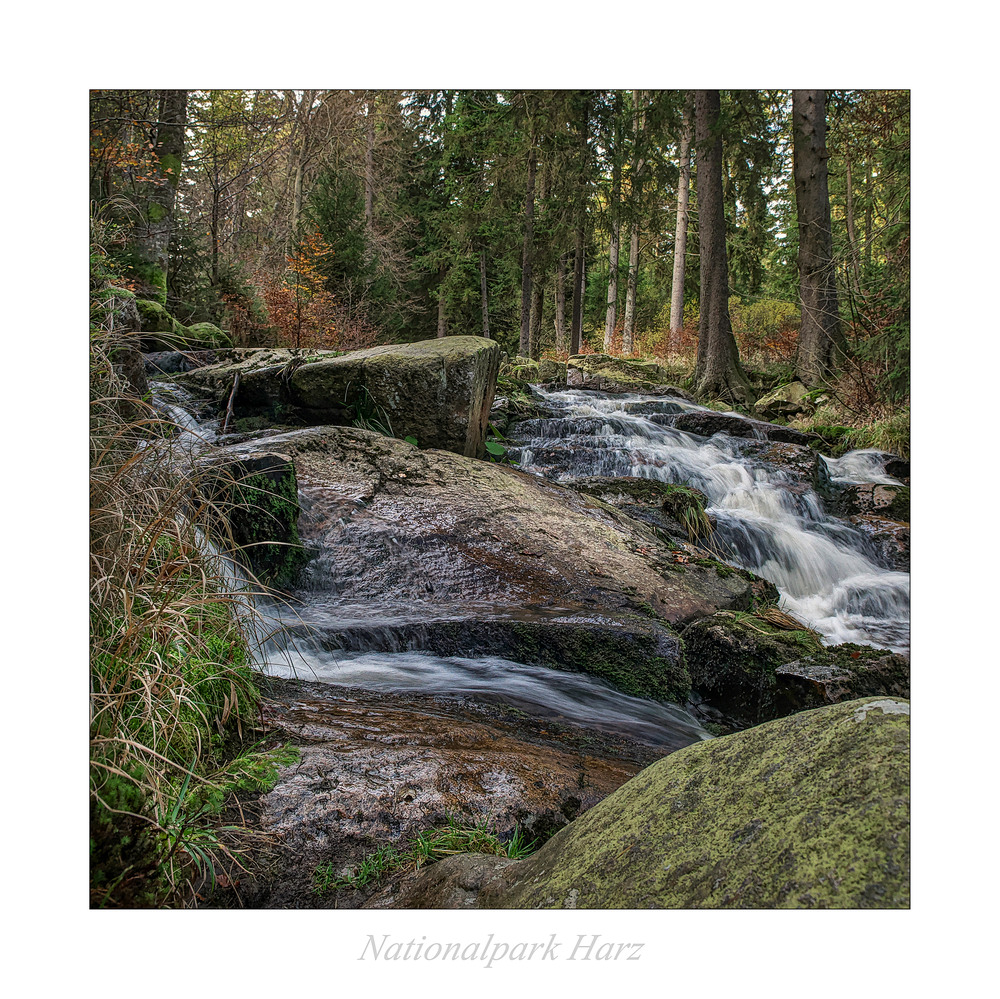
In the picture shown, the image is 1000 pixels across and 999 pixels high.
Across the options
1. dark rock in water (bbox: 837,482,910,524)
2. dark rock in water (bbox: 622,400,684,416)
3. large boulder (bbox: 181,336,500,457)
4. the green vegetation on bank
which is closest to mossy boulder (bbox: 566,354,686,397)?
dark rock in water (bbox: 622,400,684,416)

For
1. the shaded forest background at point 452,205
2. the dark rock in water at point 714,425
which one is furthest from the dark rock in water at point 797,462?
the dark rock in water at point 714,425

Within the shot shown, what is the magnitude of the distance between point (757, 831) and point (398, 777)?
103 centimetres

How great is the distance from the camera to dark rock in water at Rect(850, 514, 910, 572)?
362cm

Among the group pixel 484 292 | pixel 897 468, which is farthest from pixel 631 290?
pixel 897 468

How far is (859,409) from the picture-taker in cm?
589

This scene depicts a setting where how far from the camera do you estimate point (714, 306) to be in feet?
32.2

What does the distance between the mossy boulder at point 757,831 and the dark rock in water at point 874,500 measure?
339 centimetres

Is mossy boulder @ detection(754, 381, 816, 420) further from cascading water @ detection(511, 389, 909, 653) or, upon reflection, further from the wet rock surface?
the wet rock surface

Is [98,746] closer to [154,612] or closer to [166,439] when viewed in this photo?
[154,612]

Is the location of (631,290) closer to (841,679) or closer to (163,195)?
(163,195)

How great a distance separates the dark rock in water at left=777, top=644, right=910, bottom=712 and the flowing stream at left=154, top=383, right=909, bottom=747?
0.22 meters
